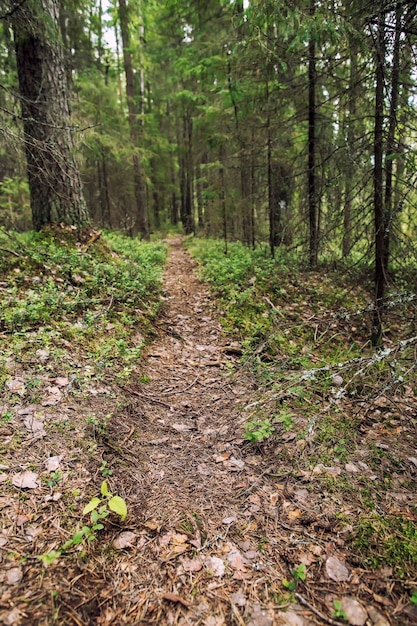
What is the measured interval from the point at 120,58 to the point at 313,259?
1757 cm

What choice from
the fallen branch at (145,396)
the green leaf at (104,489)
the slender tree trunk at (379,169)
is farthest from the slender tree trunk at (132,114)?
the green leaf at (104,489)

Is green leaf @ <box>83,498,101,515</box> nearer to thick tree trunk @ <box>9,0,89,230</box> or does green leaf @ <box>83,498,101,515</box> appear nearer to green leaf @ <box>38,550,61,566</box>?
green leaf @ <box>38,550,61,566</box>

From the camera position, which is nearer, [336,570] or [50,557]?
[50,557]

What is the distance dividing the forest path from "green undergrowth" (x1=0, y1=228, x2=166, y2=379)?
65 cm

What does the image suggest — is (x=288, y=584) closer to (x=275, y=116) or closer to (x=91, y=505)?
(x=91, y=505)

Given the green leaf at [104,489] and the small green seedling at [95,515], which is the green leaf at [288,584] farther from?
the green leaf at [104,489]

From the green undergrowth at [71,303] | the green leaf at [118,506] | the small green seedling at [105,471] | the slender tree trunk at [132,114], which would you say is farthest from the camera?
the slender tree trunk at [132,114]

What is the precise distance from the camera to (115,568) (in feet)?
6.61

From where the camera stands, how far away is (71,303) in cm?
478

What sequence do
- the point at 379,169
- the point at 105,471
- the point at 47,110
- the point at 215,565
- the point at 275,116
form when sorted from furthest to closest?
the point at 275,116
the point at 47,110
the point at 379,169
the point at 105,471
the point at 215,565

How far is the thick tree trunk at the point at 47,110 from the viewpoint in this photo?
5551mm

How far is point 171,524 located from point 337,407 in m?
2.23

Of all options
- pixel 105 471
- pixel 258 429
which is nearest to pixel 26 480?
pixel 105 471

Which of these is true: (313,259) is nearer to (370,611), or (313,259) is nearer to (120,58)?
(370,611)
